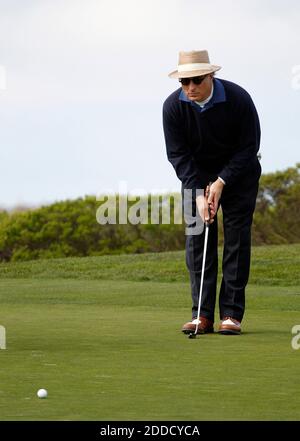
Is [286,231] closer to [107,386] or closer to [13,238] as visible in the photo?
[13,238]

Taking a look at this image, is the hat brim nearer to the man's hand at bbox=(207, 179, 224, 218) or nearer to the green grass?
the man's hand at bbox=(207, 179, 224, 218)

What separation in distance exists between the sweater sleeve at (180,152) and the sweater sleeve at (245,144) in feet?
0.90

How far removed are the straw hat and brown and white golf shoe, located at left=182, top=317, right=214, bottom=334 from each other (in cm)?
183

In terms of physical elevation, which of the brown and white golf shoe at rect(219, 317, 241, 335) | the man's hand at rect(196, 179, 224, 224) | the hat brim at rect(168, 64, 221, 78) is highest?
the hat brim at rect(168, 64, 221, 78)

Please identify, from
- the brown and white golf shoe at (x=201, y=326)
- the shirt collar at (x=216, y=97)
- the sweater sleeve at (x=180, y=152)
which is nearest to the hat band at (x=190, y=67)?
the shirt collar at (x=216, y=97)

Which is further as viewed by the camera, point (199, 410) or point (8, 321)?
point (8, 321)

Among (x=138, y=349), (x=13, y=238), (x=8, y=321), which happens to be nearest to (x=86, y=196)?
(x=13, y=238)

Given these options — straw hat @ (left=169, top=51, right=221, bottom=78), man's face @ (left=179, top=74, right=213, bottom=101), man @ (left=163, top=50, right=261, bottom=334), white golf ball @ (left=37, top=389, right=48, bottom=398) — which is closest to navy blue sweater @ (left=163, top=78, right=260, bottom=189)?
man @ (left=163, top=50, right=261, bottom=334)

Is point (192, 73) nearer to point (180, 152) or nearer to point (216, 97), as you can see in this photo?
point (216, 97)

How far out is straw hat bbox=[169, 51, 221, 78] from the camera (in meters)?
9.66

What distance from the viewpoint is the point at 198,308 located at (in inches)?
395

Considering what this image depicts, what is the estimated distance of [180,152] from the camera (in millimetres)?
10117

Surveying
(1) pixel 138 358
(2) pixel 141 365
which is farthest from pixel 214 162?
(2) pixel 141 365
